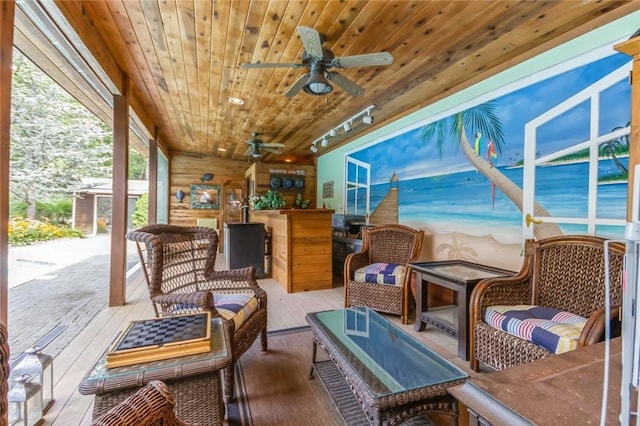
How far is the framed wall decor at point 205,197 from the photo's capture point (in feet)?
25.2

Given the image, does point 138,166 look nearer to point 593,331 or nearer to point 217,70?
point 217,70

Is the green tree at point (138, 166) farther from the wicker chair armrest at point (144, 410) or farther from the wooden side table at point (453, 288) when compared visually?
the wicker chair armrest at point (144, 410)

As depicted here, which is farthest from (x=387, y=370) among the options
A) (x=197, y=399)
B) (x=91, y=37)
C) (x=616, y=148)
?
(x=91, y=37)

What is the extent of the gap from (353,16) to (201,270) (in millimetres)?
2317

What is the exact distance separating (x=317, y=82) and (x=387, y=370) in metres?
2.13

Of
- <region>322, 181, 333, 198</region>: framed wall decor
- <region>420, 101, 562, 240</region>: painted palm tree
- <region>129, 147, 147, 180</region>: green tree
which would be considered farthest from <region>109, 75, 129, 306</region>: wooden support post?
<region>322, 181, 333, 198</region>: framed wall decor

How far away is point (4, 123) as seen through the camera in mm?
1340

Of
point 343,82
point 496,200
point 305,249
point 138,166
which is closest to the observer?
point 343,82

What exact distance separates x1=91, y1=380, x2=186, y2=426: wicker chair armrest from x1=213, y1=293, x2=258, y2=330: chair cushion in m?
1.15

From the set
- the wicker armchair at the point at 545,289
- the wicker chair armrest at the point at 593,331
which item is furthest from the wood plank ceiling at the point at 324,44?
the wicker chair armrest at the point at 593,331

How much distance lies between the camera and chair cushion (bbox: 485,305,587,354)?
157 centimetres

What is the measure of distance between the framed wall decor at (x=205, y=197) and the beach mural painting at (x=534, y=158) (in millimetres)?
5743

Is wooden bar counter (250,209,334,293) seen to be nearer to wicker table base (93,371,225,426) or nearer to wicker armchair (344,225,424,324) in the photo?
wicker armchair (344,225,424,324)

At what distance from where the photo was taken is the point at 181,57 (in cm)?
276
